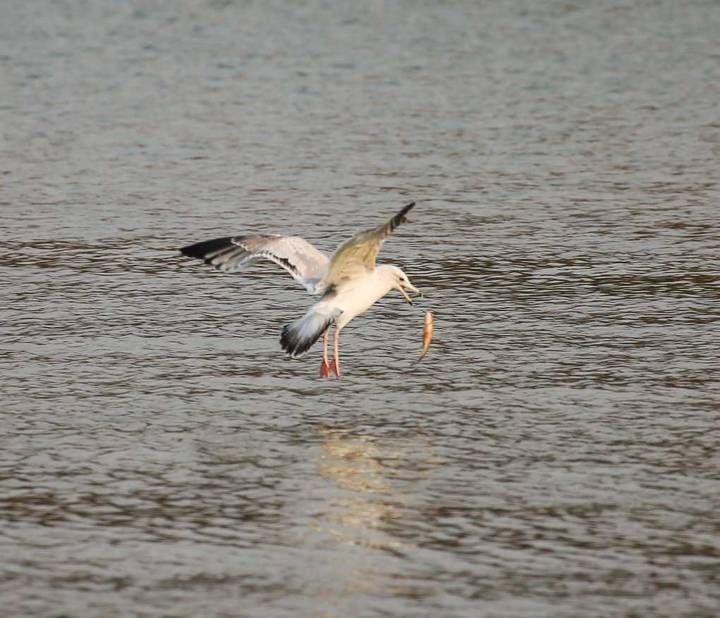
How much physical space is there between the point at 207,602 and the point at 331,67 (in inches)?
594

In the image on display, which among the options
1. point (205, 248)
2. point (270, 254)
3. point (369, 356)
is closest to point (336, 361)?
point (369, 356)

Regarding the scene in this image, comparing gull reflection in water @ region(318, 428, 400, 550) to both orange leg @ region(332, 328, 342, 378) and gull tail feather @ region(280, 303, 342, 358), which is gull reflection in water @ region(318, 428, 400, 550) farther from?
orange leg @ region(332, 328, 342, 378)

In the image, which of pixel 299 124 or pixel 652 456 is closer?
pixel 652 456

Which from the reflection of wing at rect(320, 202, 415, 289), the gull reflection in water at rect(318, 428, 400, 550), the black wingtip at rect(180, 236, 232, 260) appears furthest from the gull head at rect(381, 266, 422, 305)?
the gull reflection in water at rect(318, 428, 400, 550)

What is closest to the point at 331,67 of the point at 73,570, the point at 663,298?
the point at 663,298

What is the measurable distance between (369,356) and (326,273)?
0.52 meters

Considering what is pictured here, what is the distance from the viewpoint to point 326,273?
9320mm

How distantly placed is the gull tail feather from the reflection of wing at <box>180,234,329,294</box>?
0.27 metres

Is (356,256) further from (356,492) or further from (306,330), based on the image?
(356,492)

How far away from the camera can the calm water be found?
6410mm

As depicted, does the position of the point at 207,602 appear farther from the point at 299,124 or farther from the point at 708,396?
the point at 299,124

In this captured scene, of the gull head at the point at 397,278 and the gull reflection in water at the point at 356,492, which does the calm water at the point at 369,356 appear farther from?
the gull head at the point at 397,278

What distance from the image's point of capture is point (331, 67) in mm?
20641

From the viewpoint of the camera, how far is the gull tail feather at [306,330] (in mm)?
8797
